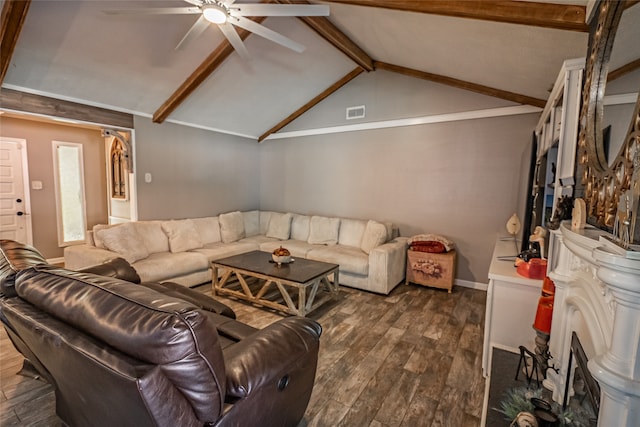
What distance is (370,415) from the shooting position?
68.3 inches

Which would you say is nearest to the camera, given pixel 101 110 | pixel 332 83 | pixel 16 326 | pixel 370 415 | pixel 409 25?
pixel 16 326

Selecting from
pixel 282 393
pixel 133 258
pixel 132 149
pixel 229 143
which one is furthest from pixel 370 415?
pixel 229 143

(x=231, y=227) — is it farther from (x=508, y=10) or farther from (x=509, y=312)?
(x=508, y=10)

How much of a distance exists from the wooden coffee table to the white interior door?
3.32m

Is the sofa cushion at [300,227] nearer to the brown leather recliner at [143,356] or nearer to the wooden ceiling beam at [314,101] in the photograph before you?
the wooden ceiling beam at [314,101]

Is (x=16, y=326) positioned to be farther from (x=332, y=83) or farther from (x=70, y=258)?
(x=332, y=83)

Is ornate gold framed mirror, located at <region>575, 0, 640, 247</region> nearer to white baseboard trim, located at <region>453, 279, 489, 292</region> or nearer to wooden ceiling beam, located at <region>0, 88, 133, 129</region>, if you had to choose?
white baseboard trim, located at <region>453, 279, 489, 292</region>

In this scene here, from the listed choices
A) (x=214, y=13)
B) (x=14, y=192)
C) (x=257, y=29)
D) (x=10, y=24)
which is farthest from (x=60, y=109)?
(x=257, y=29)

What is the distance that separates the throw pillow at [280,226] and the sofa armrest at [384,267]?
184 cm

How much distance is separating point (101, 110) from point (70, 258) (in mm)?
1811

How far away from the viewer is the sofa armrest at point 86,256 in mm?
3165

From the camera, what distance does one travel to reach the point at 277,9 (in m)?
2.03

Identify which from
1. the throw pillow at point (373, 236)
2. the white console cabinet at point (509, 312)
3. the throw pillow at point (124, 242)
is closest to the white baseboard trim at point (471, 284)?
the throw pillow at point (373, 236)

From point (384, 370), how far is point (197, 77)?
367 cm
